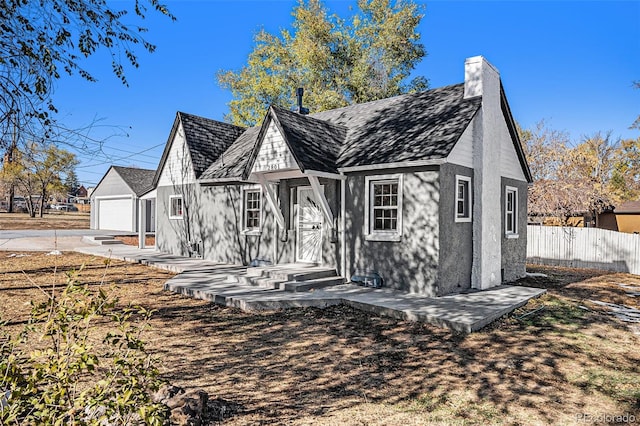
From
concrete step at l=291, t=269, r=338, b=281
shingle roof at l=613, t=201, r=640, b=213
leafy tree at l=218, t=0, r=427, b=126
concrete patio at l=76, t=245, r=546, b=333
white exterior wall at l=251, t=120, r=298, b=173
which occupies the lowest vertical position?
concrete patio at l=76, t=245, r=546, b=333

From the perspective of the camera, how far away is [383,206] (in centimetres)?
1035

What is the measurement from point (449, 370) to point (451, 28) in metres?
15.4

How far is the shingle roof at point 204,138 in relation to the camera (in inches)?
648

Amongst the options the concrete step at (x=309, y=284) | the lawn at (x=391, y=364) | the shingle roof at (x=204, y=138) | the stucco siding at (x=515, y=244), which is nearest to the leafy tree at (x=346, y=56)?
the shingle roof at (x=204, y=138)

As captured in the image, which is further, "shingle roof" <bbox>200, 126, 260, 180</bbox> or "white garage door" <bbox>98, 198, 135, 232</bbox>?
"white garage door" <bbox>98, 198, 135, 232</bbox>

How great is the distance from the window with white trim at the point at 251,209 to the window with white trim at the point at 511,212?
810 cm

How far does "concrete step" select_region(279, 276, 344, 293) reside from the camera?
32.6 feet

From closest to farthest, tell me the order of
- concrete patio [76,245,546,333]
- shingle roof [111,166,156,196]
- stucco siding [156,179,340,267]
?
concrete patio [76,245,546,333]
stucco siding [156,179,340,267]
shingle roof [111,166,156,196]

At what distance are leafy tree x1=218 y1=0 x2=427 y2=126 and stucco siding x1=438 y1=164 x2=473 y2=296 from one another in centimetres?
1782

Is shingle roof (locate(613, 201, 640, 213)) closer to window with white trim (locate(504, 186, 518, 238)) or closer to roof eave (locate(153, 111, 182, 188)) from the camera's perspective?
window with white trim (locate(504, 186, 518, 238))

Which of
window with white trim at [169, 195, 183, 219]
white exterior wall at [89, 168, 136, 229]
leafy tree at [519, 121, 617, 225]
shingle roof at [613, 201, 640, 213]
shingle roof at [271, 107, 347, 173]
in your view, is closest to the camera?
shingle roof at [271, 107, 347, 173]

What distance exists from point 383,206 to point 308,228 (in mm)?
2696

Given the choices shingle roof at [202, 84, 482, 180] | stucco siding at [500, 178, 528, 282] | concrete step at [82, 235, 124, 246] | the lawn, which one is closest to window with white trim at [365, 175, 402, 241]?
shingle roof at [202, 84, 482, 180]

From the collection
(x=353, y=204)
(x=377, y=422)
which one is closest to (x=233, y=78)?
(x=353, y=204)
